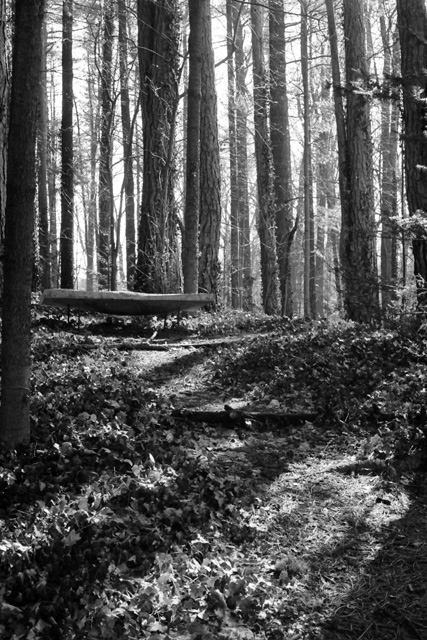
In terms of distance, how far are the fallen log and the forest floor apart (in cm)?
2

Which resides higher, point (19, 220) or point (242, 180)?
point (242, 180)

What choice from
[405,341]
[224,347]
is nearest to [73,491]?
[405,341]

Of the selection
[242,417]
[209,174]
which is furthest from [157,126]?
[242,417]

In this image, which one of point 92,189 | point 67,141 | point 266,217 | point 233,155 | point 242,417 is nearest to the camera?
point 242,417

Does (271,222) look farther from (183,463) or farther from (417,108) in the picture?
(183,463)

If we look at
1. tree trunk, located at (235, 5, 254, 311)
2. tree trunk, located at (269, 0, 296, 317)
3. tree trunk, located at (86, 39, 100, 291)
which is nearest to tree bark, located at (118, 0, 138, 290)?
tree trunk, located at (86, 39, 100, 291)

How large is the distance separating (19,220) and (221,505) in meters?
2.20

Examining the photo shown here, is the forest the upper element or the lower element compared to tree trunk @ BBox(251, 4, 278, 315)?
lower

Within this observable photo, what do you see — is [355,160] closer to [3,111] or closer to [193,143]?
[193,143]

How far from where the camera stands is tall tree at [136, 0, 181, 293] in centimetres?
1253

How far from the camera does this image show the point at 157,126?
13008 millimetres

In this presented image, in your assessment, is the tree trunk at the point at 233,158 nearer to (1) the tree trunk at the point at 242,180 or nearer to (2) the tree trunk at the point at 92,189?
(1) the tree trunk at the point at 242,180

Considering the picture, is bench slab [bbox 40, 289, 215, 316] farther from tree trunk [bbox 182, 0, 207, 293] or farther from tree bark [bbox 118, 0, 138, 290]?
tree bark [bbox 118, 0, 138, 290]

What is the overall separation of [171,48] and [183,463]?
416 inches
